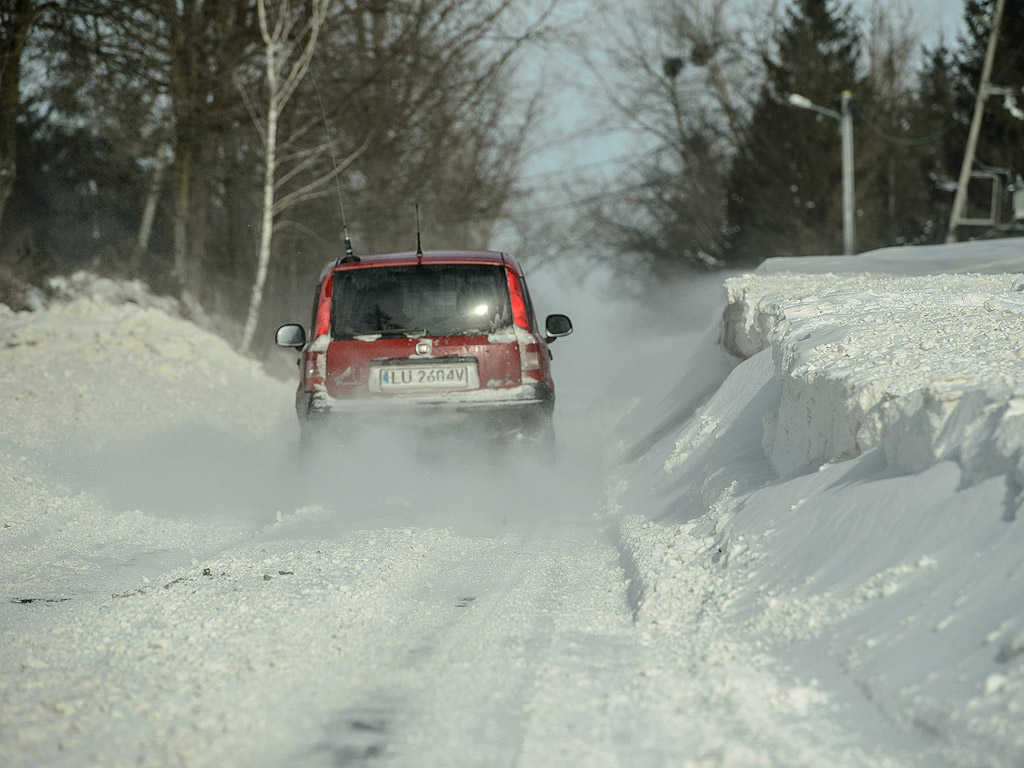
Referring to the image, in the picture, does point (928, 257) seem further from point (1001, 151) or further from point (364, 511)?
point (1001, 151)

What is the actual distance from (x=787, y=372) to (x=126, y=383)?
876cm

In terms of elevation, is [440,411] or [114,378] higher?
[440,411]

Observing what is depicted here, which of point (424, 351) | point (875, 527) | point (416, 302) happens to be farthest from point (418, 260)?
point (875, 527)

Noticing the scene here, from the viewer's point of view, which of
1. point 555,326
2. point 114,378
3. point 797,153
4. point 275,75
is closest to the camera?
point 555,326

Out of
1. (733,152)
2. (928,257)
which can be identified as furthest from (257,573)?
(733,152)

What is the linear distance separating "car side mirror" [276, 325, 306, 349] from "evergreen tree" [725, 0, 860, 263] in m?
32.7

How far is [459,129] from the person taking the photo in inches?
1123

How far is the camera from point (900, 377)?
527 centimetres

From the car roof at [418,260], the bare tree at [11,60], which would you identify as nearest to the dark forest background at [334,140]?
the bare tree at [11,60]

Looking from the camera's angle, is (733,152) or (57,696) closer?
(57,696)

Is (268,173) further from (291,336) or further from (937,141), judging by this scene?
(937,141)

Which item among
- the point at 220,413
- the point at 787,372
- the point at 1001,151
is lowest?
the point at 220,413

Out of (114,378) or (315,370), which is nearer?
(315,370)

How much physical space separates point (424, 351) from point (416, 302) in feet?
1.13
